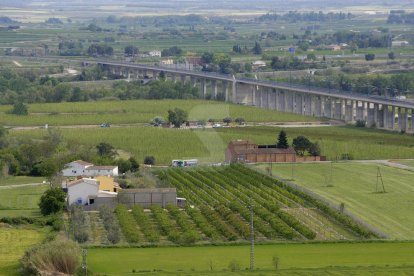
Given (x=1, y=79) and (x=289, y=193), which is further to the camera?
(x=1, y=79)

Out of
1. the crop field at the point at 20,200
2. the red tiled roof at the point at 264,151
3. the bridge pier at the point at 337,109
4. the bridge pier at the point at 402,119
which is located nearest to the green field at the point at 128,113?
the bridge pier at the point at 337,109

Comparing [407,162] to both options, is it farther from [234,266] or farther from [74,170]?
[234,266]

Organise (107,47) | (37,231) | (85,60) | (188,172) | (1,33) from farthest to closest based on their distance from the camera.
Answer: (1,33)
(107,47)
(85,60)
(188,172)
(37,231)

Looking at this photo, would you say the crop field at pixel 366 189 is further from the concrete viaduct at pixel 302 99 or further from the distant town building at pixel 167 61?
the distant town building at pixel 167 61

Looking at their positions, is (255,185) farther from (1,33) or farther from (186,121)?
(1,33)

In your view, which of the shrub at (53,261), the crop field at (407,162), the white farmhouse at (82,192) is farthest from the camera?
the crop field at (407,162)

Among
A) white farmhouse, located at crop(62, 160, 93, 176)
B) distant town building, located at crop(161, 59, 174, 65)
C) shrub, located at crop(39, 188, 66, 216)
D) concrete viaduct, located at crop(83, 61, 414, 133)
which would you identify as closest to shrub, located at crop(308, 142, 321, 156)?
white farmhouse, located at crop(62, 160, 93, 176)

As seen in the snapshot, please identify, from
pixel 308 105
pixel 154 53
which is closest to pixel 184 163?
pixel 308 105

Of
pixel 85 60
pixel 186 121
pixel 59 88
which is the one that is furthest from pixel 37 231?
pixel 85 60
